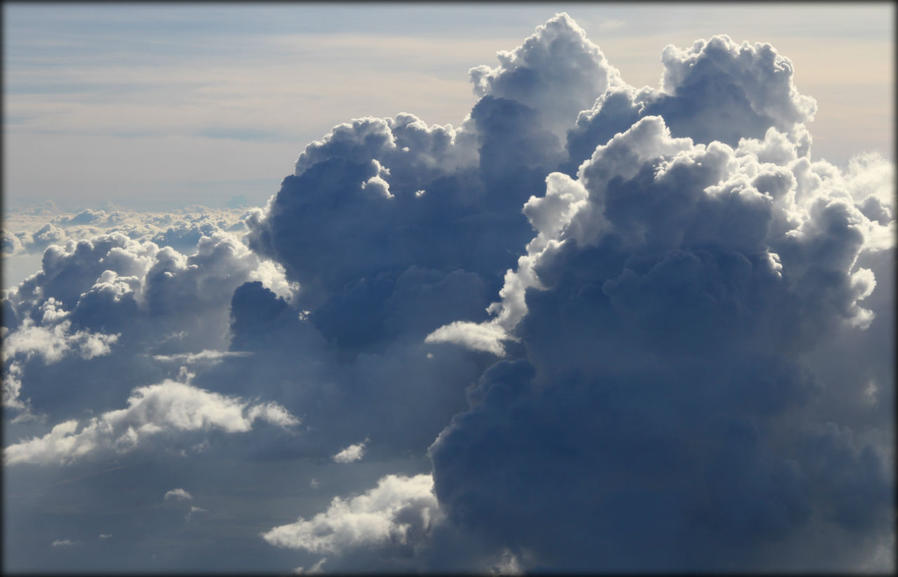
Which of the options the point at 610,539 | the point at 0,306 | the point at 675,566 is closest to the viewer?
the point at 0,306

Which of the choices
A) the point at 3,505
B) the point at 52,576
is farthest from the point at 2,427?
the point at 52,576

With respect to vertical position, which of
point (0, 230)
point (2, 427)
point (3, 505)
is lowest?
point (3, 505)

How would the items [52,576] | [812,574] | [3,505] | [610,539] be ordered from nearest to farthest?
[3,505]
[52,576]
[812,574]
[610,539]

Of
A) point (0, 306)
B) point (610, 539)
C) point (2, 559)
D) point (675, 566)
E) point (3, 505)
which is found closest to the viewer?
point (2, 559)

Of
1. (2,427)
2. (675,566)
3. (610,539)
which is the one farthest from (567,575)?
(2,427)

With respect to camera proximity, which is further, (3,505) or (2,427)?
(2,427)

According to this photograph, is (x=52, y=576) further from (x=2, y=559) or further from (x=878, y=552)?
(x=878, y=552)

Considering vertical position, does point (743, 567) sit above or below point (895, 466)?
below

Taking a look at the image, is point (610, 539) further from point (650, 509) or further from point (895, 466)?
point (895, 466)

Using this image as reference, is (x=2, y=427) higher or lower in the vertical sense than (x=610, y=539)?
higher
